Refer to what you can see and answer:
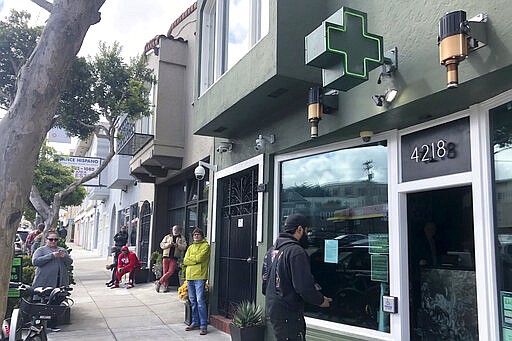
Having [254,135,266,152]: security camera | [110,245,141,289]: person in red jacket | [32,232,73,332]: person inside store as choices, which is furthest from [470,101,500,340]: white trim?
[110,245,141,289]: person in red jacket

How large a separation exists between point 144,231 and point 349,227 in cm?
1141

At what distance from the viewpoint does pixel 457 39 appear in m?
3.48

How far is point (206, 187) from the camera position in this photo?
10953mm

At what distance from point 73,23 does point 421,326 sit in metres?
4.42

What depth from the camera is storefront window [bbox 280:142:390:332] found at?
5.27 meters

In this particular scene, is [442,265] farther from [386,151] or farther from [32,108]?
[32,108]

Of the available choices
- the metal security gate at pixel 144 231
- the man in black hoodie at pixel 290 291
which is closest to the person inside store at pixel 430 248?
the man in black hoodie at pixel 290 291

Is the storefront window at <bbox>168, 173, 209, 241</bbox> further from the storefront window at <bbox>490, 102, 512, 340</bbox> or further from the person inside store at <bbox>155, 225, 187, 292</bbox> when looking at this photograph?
the storefront window at <bbox>490, 102, 512, 340</bbox>

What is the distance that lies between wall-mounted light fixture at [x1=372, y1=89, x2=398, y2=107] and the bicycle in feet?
14.4

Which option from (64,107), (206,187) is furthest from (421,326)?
(64,107)

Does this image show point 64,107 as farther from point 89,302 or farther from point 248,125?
point 248,125

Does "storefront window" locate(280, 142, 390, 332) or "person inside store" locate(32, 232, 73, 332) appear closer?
"storefront window" locate(280, 142, 390, 332)

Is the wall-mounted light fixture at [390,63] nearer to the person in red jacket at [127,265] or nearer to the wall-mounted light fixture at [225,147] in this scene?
the wall-mounted light fixture at [225,147]

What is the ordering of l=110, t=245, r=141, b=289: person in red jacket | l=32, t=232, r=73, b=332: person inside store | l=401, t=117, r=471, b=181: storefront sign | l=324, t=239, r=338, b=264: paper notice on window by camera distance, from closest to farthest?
1. l=401, t=117, r=471, b=181: storefront sign
2. l=324, t=239, r=338, b=264: paper notice on window
3. l=32, t=232, r=73, b=332: person inside store
4. l=110, t=245, r=141, b=289: person in red jacket
